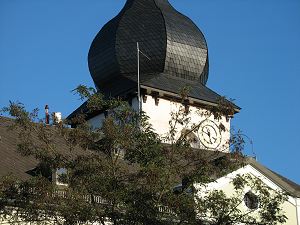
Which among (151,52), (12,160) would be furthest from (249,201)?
(151,52)

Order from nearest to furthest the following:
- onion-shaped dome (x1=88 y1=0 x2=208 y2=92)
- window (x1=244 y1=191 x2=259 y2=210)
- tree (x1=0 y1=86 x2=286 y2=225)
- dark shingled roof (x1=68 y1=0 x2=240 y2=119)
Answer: tree (x1=0 y1=86 x2=286 y2=225)
window (x1=244 y1=191 x2=259 y2=210)
dark shingled roof (x1=68 y1=0 x2=240 y2=119)
onion-shaped dome (x1=88 y1=0 x2=208 y2=92)

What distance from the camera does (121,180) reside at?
17312 millimetres

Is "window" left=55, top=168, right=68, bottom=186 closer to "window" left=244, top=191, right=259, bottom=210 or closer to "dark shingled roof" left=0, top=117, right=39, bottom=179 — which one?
"dark shingled roof" left=0, top=117, right=39, bottom=179

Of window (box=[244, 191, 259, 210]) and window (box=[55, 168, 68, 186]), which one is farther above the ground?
window (box=[244, 191, 259, 210])

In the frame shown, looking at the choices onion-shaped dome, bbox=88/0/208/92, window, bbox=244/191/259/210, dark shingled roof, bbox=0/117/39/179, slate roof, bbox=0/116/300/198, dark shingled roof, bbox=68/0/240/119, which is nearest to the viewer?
dark shingled roof, bbox=0/117/39/179

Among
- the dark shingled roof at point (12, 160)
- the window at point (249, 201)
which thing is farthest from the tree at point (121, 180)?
the window at point (249, 201)

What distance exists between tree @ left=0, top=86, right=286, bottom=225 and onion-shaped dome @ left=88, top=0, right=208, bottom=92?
18.0 metres

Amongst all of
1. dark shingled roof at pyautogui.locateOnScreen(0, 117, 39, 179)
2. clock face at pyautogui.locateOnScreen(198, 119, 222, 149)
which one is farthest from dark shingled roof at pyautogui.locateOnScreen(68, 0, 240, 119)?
dark shingled roof at pyautogui.locateOnScreen(0, 117, 39, 179)

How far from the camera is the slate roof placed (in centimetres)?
2359

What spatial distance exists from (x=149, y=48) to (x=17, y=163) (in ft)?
47.2

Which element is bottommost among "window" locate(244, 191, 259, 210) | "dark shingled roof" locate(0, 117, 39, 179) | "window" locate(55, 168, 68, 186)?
"window" locate(55, 168, 68, 186)

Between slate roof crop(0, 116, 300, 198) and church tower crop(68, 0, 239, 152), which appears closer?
slate roof crop(0, 116, 300, 198)

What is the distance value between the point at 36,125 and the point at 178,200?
3.25 meters

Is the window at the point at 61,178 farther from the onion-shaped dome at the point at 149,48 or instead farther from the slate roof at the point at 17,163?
the onion-shaped dome at the point at 149,48
